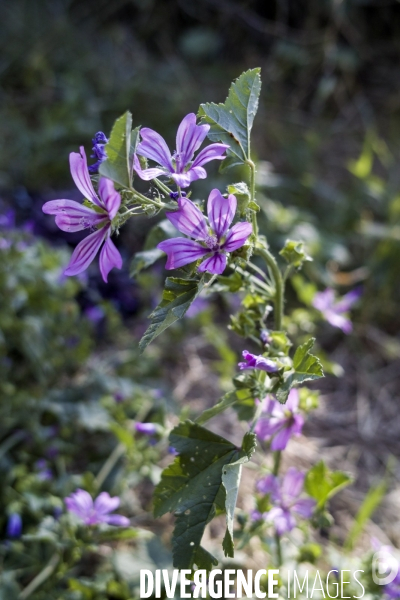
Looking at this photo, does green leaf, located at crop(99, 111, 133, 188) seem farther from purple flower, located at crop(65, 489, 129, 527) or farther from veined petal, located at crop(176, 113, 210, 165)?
purple flower, located at crop(65, 489, 129, 527)

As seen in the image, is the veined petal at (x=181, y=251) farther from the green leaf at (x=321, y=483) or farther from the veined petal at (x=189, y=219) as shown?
the green leaf at (x=321, y=483)

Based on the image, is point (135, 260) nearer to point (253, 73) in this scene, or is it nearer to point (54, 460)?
point (253, 73)

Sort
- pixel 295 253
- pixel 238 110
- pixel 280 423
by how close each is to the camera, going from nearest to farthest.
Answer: pixel 238 110, pixel 295 253, pixel 280 423

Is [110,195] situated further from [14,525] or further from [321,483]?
[14,525]

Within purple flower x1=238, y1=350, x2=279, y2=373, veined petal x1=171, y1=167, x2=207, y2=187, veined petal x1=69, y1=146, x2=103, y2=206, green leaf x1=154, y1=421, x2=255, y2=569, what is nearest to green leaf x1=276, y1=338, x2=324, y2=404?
purple flower x1=238, y1=350, x2=279, y2=373

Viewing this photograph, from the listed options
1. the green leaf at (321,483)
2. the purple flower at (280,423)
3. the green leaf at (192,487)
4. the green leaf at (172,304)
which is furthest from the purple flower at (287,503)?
the green leaf at (172,304)

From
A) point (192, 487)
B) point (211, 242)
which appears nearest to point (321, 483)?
point (192, 487)
